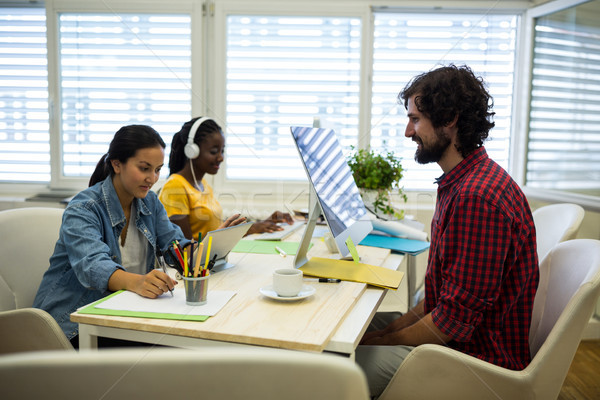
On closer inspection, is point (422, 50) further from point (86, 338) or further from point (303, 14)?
point (86, 338)

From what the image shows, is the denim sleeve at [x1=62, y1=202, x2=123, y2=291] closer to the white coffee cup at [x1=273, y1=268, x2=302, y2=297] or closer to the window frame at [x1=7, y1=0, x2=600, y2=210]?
the white coffee cup at [x1=273, y1=268, x2=302, y2=297]

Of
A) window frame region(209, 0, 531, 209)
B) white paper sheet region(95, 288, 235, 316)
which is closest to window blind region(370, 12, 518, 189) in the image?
window frame region(209, 0, 531, 209)

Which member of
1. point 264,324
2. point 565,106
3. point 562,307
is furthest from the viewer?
point 565,106

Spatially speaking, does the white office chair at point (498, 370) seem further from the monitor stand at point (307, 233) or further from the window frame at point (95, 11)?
the window frame at point (95, 11)

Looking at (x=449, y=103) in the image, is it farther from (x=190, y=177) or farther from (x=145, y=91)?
(x=145, y=91)

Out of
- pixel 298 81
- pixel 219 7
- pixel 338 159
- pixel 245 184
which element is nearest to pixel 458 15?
pixel 298 81

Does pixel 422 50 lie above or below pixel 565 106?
above

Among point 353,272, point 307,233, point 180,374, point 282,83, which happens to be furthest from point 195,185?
point 180,374

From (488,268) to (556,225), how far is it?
2.36ft

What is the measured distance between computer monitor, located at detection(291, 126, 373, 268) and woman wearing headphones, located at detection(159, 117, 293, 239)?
507mm

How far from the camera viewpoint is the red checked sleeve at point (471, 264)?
3.88ft

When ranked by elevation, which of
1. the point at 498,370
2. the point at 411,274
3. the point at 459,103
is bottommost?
the point at 411,274

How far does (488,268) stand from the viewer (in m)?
1.19

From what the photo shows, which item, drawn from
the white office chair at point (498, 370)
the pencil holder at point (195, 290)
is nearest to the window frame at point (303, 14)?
the pencil holder at point (195, 290)
